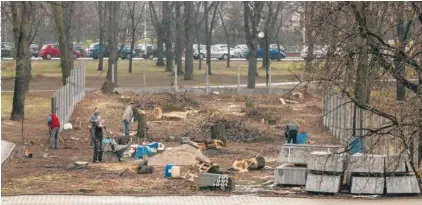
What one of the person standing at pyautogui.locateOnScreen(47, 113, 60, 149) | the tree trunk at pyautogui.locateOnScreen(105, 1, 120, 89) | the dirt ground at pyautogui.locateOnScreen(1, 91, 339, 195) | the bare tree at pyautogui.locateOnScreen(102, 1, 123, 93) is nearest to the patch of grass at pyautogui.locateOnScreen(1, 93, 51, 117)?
the dirt ground at pyautogui.locateOnScreen(1, 91, 339, 195)

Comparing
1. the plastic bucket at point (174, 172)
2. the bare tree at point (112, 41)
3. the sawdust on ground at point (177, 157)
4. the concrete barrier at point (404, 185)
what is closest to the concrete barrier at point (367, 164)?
the concrete barrier at point (404, 185)

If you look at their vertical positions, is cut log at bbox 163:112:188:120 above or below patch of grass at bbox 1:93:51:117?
above

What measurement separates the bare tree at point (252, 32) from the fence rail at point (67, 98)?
12.0m

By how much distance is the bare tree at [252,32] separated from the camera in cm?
5785

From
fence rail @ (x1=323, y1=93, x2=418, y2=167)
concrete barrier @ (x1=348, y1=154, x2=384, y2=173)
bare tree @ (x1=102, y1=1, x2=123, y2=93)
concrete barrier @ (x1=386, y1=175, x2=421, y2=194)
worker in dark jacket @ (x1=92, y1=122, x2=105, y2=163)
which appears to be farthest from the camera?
bare tree @ (x1=102, y1=1, x2=123, y2=93)

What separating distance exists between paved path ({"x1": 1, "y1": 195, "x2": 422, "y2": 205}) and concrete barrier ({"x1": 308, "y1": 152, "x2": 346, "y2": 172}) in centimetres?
93

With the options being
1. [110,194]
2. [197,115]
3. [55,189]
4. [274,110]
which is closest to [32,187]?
[55,189]

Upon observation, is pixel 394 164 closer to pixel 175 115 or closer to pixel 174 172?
pixel 174 172

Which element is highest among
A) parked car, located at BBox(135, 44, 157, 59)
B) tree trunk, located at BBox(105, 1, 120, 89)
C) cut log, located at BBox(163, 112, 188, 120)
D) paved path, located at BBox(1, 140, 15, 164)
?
tree trunk, located at BBox(105, 1, 120, 89)

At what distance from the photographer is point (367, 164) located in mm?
22062

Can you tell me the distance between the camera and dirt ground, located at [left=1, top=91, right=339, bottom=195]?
23312mm

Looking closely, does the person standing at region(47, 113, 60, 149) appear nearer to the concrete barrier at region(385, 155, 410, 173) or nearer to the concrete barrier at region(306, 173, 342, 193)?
the concrete barrier at region(306, 173, 342, 193)

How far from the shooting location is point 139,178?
24.8 metres

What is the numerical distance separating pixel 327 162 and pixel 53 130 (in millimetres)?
11643
